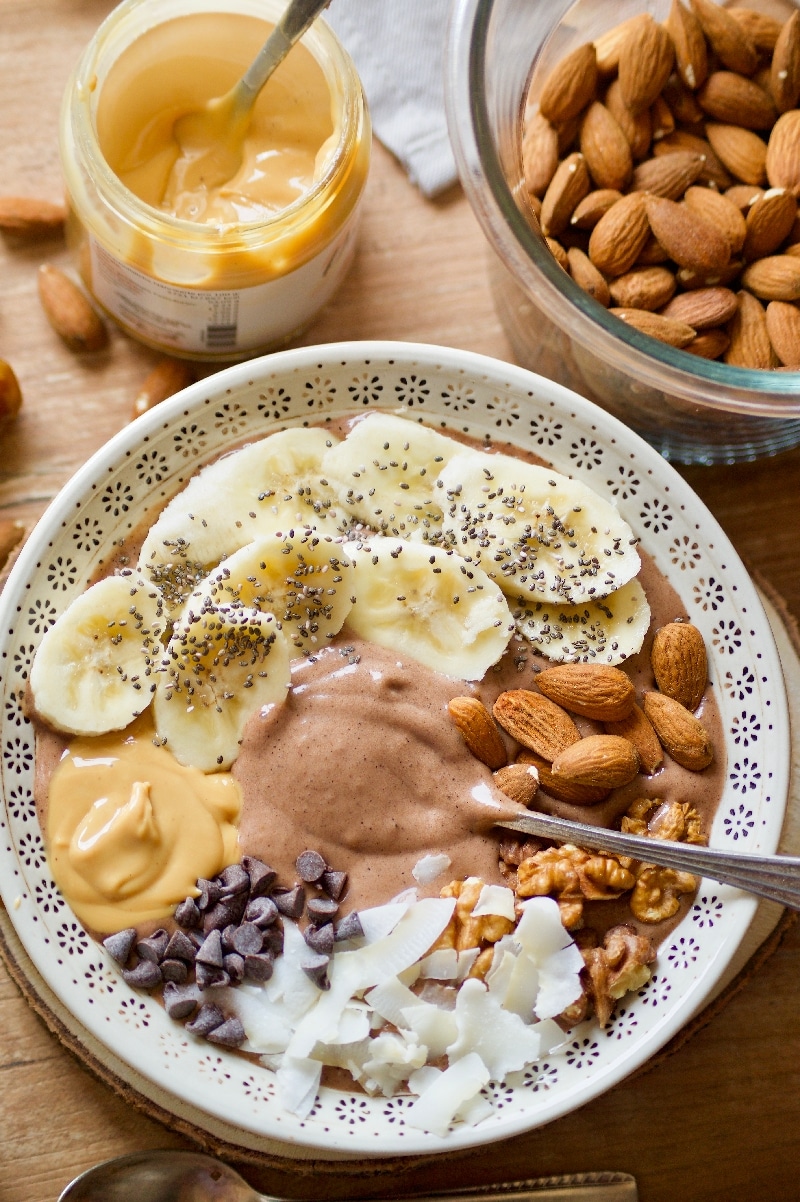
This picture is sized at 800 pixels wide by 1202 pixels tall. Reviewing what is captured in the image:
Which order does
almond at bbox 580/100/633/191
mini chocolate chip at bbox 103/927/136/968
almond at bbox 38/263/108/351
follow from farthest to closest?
1. almond at bbox 38/263/108/351
2. almond at bbox 580/100/633/191
3. mini chocolate chip at bbox 103/927/136/968

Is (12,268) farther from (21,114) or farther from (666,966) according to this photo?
(666,966)

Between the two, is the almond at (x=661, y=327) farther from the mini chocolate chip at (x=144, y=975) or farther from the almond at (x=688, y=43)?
the mini chocolate chip at (x=144, y=975)

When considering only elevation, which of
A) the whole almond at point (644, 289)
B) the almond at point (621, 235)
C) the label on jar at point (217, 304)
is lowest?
the label on jar at point (217, 304)

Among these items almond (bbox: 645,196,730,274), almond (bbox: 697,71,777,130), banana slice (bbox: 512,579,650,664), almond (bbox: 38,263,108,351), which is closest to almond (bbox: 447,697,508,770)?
banana slice (bbox: 512,579,650,664)

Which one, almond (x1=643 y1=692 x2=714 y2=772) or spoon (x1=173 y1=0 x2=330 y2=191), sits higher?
spoon (x1=173 y1=0 x2=330 y2=191)

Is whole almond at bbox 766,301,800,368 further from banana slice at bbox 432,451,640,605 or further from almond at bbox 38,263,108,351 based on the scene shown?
almond at bbox 38,263,108,351

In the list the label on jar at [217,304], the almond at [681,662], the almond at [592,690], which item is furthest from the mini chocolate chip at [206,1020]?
the label on jar at [217,304]
